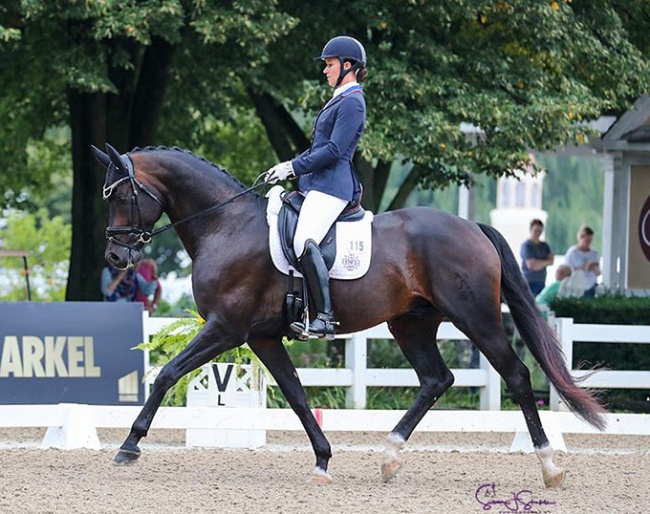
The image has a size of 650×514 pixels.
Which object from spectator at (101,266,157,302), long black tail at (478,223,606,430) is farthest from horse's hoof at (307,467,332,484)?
spectator at (101,266,157,302)

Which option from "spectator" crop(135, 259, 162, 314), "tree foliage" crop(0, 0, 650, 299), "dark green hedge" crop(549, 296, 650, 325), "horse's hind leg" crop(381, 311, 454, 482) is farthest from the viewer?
"spectator" crop(135, 259, 162, 314)

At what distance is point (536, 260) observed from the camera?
1759 cm

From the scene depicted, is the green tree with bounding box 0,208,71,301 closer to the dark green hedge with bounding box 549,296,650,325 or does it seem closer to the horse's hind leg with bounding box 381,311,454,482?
the dark green hedge with bounding box 549,296,650,325

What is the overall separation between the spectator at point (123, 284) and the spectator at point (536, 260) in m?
5.55

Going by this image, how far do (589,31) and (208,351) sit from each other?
7.49m

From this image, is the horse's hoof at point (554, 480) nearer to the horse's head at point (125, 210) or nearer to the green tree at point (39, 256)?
the horse's head at point (125, 210)

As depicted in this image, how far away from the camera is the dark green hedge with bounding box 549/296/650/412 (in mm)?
13148

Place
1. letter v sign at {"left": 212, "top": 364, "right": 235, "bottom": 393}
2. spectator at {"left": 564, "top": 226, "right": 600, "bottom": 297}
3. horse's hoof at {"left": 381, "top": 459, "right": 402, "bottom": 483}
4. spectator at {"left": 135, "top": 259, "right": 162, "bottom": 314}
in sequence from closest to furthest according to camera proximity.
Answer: horse's hoof at {"left": 381, "top": 459, "right": 402, "bottom": 483} < letter v sign at {"left": 212, "top": 364, "right": 235, "bottom": 393} < spectator at {"left": 135, "top": 259, "right": 162, "bottom": 314} < spectator at {"left": 564, "top": 226, "right": 600, "bottom": 297}

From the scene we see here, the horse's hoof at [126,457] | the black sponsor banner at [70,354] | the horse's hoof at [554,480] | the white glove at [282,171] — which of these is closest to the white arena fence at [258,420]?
the black sponsor banner at [70,354]

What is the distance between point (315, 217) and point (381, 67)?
549 cm

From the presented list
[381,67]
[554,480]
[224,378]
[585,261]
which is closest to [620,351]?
[381,67]

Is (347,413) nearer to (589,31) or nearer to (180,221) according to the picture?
(180,221)

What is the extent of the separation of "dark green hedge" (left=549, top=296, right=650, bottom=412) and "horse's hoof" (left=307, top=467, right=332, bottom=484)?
231 inches

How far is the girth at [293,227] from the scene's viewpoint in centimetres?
A: 772
